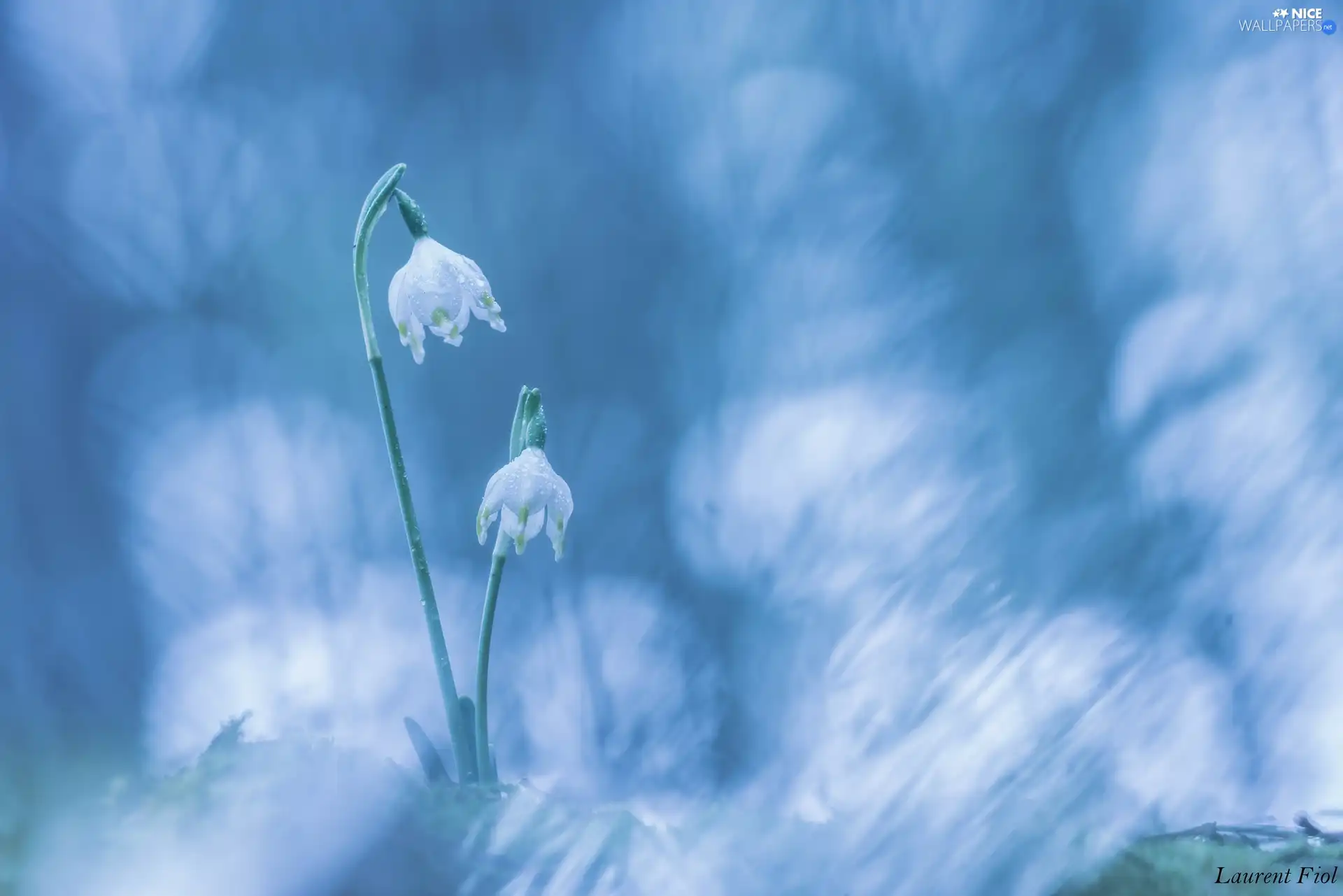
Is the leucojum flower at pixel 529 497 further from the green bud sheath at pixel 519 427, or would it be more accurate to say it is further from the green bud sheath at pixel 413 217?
the green bud sheath at pixel 413 217

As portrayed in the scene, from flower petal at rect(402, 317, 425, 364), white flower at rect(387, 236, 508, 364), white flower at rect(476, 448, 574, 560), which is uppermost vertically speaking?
white flower at rect(387, 236, 508, 364)

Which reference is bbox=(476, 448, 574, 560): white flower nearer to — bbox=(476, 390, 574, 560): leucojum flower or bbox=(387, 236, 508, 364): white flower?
bbox=(476, 390, 574, 560): leucojum flower

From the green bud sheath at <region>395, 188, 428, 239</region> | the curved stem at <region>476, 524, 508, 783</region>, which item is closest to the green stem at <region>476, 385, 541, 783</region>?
the curved stem at <region>476, 524, 508, 783</region>

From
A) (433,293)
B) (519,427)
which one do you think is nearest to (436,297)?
(433,293)

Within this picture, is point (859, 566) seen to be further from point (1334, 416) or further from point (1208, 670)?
point (1334, 416)

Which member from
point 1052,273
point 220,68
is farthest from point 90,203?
point 1052,273

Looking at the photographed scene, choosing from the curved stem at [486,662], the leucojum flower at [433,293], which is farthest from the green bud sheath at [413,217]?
the curved stem at [486,662]
